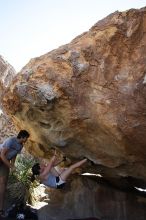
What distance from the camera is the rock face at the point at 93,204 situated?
8.05 metres

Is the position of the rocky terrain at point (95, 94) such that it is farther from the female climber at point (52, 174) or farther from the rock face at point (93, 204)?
the rock face at point (93, 204)

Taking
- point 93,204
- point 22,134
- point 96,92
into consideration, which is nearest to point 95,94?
point 96,92

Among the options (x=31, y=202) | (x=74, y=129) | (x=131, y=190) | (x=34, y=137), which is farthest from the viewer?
(x=31, y=202)

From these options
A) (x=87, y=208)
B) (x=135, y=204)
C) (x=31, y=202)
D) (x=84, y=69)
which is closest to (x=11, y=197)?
(x=31, y=202)

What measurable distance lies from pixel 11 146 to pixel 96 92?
2.22 metres

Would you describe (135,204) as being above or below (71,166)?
below

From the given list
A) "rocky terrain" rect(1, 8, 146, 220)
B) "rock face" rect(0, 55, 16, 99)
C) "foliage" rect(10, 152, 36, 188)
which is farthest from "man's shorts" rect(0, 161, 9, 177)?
"rock face" rect(0, 55, 16, 99)

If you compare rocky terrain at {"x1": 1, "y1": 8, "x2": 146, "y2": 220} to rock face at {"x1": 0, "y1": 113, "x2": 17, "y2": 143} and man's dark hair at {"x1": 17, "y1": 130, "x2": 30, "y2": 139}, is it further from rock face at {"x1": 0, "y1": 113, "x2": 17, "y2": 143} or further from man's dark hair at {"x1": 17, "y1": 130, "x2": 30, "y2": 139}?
rock face at {"x1": 0, "y1": 113, "x2": 17, "y2": 143}

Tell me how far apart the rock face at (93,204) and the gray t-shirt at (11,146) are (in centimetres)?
162

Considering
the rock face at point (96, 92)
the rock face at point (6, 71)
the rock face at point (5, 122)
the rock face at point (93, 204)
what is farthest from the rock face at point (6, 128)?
the rock face at point (96, 92)

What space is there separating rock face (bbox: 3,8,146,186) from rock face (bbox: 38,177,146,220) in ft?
4.55

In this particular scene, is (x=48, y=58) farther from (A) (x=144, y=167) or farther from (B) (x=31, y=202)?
(B) (x=31, y=202)

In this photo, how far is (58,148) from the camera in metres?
7.62

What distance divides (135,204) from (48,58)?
395 cm
